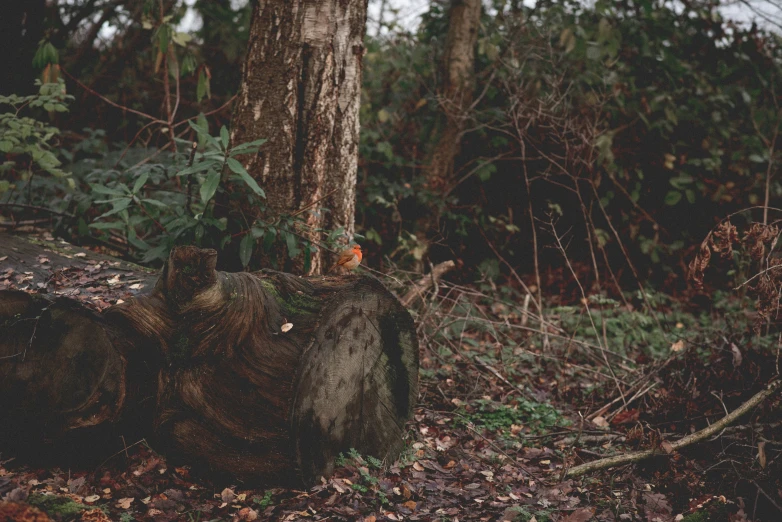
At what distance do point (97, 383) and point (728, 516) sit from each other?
292cm

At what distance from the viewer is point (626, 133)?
290 inches

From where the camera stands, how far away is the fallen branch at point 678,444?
129 inches

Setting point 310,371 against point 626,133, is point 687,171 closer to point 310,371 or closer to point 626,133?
point 626,133

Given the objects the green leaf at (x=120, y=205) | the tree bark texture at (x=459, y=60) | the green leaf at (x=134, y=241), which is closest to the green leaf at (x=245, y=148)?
the green leaf at (x=120, y=205)

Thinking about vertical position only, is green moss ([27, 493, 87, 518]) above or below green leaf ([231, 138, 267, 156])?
below

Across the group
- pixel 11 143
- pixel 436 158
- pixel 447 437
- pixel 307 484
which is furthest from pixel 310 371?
pixel 436 158

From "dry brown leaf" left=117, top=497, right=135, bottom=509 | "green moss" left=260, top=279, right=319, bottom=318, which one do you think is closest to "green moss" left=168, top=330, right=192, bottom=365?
"green moss" left=260, top=279, right=319, bottom=318

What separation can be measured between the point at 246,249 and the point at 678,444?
264 cm

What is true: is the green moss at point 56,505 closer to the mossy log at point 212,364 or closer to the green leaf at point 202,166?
the mossy log at point 212,364

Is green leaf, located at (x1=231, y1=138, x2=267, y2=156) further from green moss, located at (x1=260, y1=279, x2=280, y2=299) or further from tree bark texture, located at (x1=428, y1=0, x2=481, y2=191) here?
tree bark texture, located at (x1=428, y1=0, x2=481, y2=191)

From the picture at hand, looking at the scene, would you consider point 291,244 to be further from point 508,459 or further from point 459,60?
point 459,60

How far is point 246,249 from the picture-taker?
11.8 feet

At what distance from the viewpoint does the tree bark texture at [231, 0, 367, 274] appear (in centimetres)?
380

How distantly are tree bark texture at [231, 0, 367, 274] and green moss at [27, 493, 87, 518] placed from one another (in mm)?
1909
